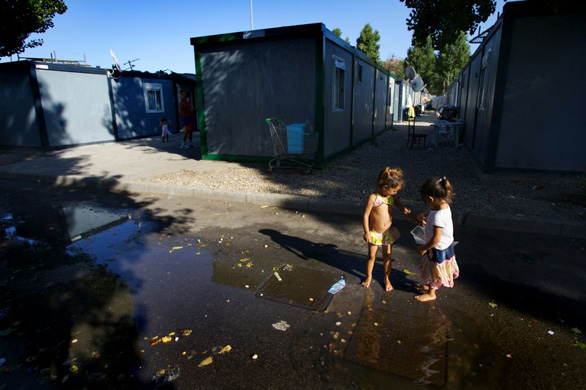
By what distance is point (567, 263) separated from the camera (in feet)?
14.0

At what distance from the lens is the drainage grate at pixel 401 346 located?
2592 millimetres

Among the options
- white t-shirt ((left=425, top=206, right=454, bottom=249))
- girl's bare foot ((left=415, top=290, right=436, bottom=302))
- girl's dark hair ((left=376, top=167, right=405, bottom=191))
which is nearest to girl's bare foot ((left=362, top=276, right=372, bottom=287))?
girl's bare foot ((left=415, top=290, right=436, bottom=302))

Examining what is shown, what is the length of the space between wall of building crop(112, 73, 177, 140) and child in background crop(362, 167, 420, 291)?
53.0 feet

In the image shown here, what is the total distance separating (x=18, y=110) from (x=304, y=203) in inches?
530

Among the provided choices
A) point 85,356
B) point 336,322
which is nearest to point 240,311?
point 336,322

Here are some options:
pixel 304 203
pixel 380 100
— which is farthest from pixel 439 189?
pixel 380 100

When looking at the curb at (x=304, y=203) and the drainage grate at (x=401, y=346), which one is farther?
the curb at (x=304, y=203)

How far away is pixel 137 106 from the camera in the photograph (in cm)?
1772

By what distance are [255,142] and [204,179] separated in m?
2.44

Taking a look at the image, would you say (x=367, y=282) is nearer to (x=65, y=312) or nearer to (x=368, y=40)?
(x=65, y=312)

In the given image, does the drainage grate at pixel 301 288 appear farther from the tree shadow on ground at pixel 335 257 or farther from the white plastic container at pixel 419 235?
the white plastic container at pixel 419 235

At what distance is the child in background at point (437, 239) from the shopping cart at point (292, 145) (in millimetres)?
5738

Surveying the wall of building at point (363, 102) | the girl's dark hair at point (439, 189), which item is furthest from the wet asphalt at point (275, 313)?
the wall of building at point (363, 102)

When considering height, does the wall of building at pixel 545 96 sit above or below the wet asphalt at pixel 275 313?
above
